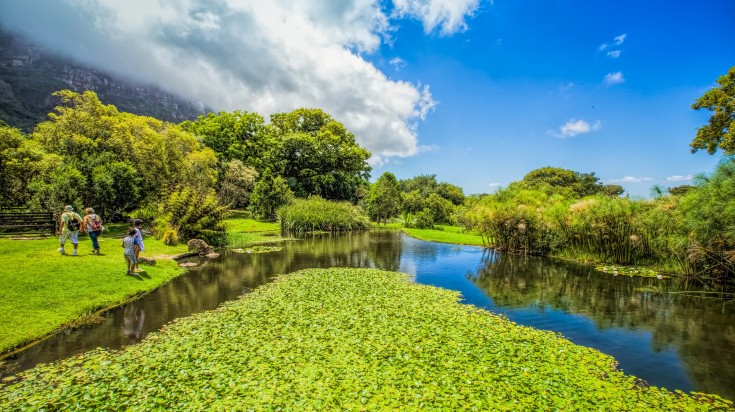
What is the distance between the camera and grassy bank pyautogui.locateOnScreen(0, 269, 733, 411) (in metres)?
6.48

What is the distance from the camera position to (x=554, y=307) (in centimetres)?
1405

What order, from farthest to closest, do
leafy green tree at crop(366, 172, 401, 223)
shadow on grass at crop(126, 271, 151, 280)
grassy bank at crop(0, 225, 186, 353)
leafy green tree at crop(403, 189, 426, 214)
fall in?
leafy green tree at crop(403, 189, 426, 214)
leafy green tree at crop(366, 172, 401, 223)
shadow on grass at crop(126, 271, 151, 280)
grassy bank at crop(0, 225, 186, 353)

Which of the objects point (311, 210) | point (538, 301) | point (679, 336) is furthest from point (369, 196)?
point (679, 336)

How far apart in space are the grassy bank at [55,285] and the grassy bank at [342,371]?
2.90 metres

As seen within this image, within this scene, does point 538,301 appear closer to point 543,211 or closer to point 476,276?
point 476,276

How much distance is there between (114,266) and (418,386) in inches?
607

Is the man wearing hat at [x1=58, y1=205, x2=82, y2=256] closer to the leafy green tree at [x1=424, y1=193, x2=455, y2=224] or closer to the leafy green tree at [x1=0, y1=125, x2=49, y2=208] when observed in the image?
the leafy green tree at [x1=0, y1=125, x2=49, y2=208]

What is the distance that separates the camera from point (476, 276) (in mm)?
20125

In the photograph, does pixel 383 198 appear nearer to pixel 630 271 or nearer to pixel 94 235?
pixel 630 271

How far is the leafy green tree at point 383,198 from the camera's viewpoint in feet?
211

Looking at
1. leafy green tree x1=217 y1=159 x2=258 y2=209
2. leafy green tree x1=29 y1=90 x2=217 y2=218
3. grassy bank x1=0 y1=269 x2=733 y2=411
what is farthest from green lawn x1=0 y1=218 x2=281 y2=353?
leafy green tree x1=217 y1=159 x2=258 y2=209

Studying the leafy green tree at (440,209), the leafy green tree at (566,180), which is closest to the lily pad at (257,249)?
the leafy green tree at (440,209)

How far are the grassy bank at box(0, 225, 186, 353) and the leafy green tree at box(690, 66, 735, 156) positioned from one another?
35.5 meters

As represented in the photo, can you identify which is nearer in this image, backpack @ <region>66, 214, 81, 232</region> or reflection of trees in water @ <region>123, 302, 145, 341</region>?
reflection of trees in water @ <region>123, 302, 145, 341</region>
